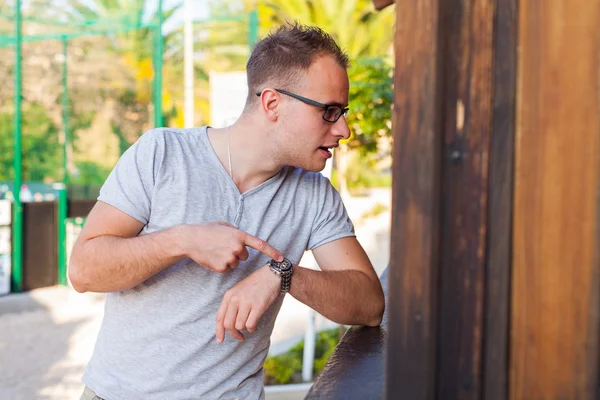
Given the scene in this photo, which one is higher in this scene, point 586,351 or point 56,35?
point 56,35

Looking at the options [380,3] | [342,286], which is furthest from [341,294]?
[380,3]

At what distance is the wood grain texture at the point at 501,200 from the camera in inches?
35.8

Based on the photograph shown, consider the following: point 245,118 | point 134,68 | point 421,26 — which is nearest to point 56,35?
point 134,68

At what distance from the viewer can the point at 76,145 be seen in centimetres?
1166

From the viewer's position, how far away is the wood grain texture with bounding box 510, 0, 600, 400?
0.85 metres

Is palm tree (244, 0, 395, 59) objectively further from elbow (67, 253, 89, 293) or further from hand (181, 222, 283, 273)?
hand (181, 222, 283, 273)

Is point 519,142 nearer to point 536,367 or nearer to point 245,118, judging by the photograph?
point 536,367

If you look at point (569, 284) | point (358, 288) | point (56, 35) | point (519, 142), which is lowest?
point (358, 288)

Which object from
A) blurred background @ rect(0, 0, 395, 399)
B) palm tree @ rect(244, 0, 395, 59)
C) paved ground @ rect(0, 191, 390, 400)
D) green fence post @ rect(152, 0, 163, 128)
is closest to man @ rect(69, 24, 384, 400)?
blurred background @ rect(0, 0, 395, 399)

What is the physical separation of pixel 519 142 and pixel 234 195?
1369mm

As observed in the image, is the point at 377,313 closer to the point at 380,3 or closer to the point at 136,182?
the point at 136,182

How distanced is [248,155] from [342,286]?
0.51 metres

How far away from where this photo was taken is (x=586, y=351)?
863 millimetres

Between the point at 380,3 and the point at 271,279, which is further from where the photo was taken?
the point at 380,3
